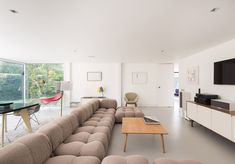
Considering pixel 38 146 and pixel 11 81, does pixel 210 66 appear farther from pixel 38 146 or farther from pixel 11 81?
pixel 11 81

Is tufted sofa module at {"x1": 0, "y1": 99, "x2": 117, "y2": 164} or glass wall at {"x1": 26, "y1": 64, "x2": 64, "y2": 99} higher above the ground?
glass wall at {"x1": 26, "y1": 64, "x2": 64, "y2": 99}

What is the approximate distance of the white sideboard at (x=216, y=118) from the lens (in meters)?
2.56

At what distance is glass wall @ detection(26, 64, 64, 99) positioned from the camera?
7.49 m

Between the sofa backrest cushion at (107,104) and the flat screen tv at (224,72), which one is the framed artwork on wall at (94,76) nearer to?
the sofa backrest cushion at (107,104)

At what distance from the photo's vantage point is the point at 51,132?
185 centimetres

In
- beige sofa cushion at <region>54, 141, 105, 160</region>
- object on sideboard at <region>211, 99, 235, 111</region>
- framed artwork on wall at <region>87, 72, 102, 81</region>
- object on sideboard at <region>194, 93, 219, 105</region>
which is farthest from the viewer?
framed artwork on wall at <region>87, 72, 102, 81</region>

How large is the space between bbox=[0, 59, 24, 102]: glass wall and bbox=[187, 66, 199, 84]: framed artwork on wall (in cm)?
760

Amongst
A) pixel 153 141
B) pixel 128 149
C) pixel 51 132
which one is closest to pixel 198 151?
pixel 153 141

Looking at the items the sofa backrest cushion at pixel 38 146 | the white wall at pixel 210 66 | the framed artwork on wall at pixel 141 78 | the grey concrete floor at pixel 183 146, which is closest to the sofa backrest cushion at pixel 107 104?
the grey concrete floor at pixel 183 146

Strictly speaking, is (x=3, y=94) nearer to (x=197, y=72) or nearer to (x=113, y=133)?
(x=113, y=133)

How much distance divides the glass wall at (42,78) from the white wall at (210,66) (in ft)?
20.4

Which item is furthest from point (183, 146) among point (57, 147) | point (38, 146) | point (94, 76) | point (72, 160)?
point (94, 76)

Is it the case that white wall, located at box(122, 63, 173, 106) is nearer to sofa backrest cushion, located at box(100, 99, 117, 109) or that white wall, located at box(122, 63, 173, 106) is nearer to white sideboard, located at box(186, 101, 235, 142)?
sofa backrest cushion, located at box(100, 99, 117, 109)

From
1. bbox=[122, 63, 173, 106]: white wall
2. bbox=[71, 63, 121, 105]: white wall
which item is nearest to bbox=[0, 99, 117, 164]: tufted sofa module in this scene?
bbox=[71, 63, 121, 105]: white wall
